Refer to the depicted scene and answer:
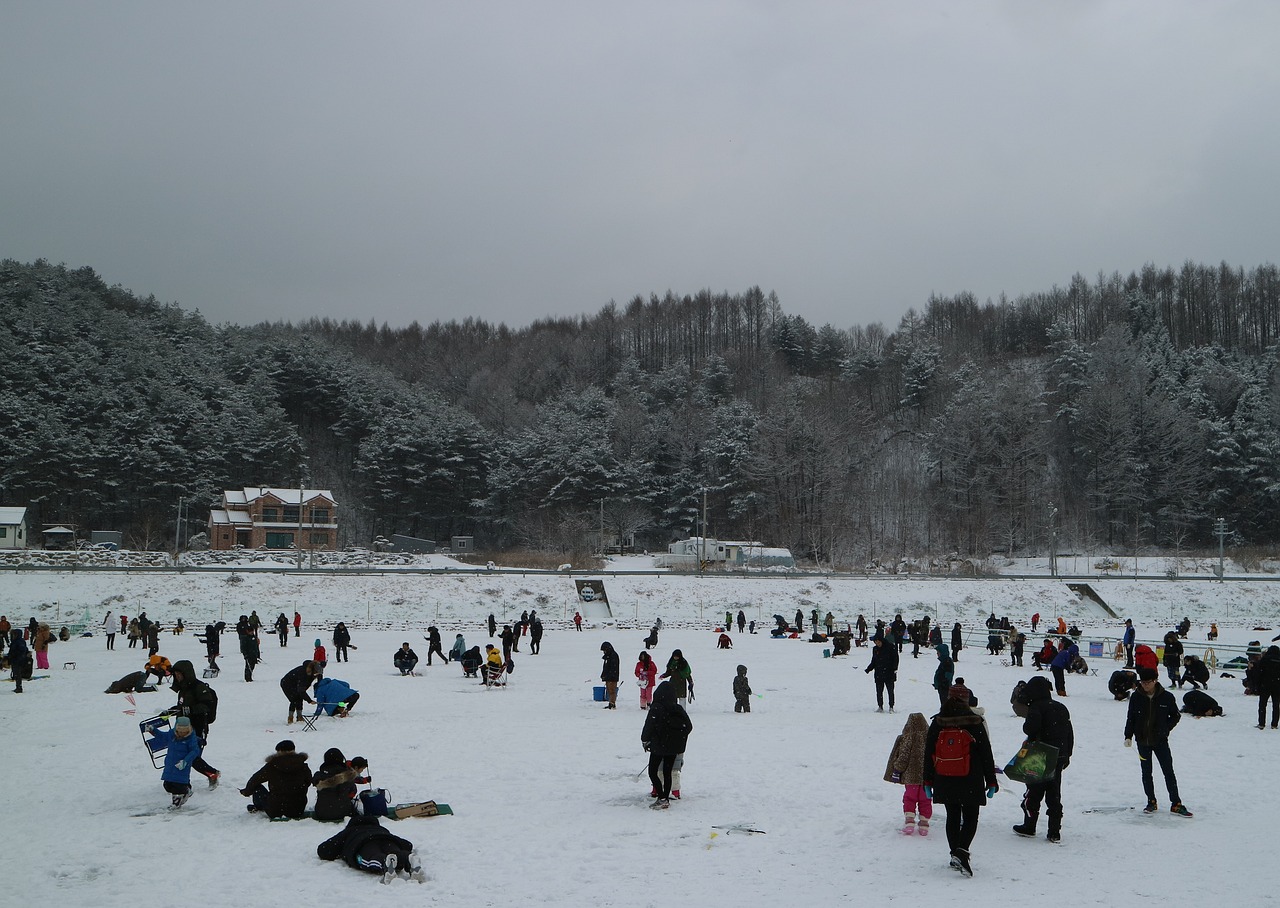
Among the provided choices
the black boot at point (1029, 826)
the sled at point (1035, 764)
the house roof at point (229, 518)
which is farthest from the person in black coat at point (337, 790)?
the house roof at point (229, 518)

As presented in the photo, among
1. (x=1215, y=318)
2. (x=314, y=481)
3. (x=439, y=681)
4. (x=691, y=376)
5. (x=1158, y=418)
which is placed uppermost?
(x=1215, y=318)

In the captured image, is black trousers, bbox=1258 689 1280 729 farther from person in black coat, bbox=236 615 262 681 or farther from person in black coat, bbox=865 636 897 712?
person in black coat, bbox=236 615 262 681

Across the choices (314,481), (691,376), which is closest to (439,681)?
(314,481)

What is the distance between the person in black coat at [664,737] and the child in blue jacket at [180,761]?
491 cm

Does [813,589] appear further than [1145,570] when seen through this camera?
No

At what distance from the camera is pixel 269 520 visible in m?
72.4

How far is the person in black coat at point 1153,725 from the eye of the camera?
8883mm

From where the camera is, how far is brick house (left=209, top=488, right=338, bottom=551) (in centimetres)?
7144

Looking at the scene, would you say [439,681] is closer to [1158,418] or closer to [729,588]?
[729,588]

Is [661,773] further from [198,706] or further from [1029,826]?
[198,706]

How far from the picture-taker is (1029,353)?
113875 mm

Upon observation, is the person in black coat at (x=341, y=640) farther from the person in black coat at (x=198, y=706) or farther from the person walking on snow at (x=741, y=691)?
the person in black coat at (x=198, y=706)

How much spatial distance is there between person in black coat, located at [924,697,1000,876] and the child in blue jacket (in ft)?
25.0

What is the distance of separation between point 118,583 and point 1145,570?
207 feet
